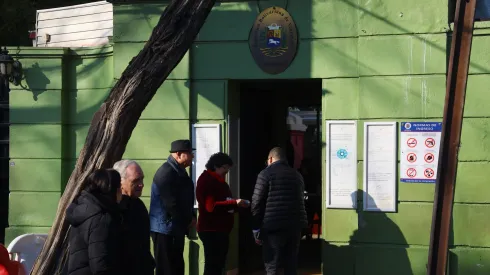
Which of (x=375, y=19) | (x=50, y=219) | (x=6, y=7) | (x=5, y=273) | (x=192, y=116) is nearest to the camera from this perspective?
(x=5, y=273)

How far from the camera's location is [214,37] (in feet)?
31.3

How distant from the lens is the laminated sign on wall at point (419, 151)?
8.83 meters

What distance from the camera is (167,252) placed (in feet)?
25.0

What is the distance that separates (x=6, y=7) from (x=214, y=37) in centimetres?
1092

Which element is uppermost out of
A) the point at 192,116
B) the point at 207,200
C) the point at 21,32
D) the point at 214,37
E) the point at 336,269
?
the point at 21,32

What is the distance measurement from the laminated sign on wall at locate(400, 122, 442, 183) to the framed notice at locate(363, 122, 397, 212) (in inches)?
4.6

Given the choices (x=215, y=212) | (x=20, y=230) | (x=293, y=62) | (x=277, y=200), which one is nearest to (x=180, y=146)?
(x=215, y=212)

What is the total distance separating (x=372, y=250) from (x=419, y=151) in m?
1.30

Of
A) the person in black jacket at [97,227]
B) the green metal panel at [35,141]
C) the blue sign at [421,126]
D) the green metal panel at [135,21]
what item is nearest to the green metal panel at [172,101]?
the green metal panel at [135,21]

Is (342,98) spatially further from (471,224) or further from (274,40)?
(471,224)

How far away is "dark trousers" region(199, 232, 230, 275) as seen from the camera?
8234 mm

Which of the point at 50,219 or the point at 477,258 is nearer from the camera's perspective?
the point at 477,258

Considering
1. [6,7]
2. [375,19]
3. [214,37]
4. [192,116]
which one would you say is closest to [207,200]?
[192,116]

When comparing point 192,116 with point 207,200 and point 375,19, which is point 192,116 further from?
point 375,19
